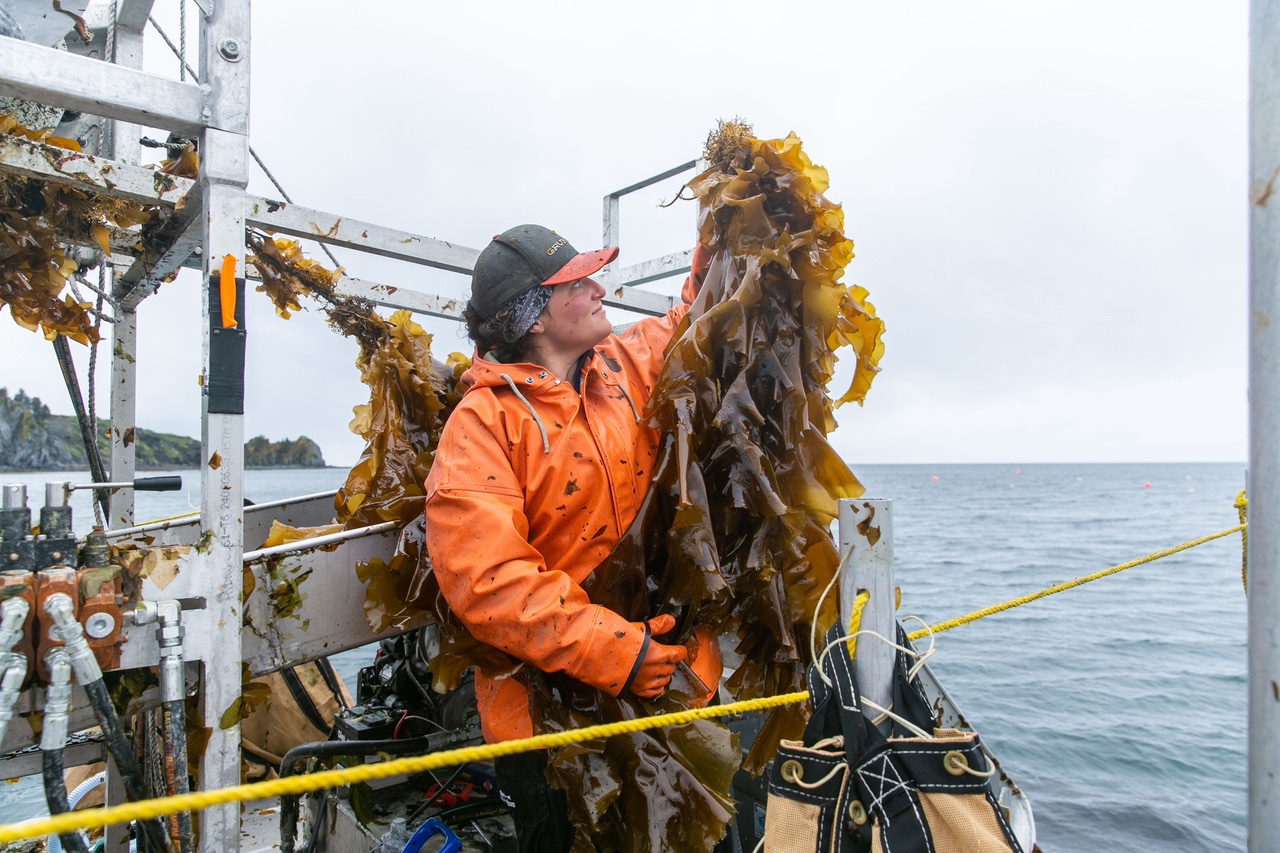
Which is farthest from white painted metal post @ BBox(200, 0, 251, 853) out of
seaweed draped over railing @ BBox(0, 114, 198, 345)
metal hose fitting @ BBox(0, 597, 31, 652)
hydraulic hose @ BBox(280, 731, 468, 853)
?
hydraulic hose @ BBox(280, 731, 468, 853)

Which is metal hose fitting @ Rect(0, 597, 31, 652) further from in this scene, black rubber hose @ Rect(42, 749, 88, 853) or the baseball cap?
the baseball cap

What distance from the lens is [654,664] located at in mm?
2061

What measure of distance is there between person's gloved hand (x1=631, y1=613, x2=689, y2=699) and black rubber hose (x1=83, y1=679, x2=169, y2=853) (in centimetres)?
113

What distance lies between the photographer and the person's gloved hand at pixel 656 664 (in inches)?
80.4

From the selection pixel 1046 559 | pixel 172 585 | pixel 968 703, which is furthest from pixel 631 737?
pixel 1046 559

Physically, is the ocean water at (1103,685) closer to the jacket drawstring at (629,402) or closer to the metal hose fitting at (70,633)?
the metal hose fitting at (70,633)

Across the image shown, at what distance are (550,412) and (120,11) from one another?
211 cm

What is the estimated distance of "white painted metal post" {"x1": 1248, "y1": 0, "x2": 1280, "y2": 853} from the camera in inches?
36.8

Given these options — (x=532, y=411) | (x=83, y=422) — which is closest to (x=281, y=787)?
(x=532, y=411)

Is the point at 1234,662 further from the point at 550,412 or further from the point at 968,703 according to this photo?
the point at 550,412

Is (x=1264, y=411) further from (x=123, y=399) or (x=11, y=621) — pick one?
(x=123, y=399)

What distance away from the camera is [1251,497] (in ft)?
3.23

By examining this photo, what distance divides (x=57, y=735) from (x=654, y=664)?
1316mm

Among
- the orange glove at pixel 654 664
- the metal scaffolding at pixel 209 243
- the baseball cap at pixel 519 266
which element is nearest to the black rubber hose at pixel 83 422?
the metal scaffolding at pixel 209 243
